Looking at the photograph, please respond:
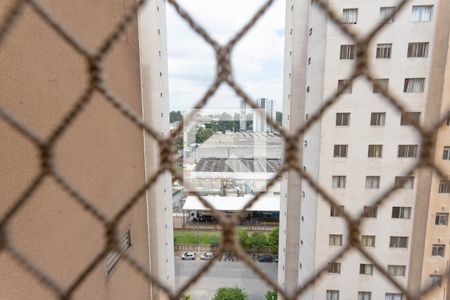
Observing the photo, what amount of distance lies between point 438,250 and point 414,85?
1970 mm

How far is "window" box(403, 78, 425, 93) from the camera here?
10.2ft

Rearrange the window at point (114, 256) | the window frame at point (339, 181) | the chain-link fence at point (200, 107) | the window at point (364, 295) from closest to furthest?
1. the chain-link fence at point (200, 107)
2. the window at point (114, 256)
3. the window frame at point (339, 181)
4. the window at point (364, 295)

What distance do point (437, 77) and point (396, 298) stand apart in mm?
2816

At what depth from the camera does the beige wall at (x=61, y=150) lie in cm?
86

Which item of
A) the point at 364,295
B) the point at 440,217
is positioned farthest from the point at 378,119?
the point at 364,295

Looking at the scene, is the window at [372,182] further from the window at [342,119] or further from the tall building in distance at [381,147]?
the window at [342,119]

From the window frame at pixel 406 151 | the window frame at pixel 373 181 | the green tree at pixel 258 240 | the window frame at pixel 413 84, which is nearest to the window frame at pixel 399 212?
the window frame at pixel 373 181

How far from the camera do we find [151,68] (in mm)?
2959

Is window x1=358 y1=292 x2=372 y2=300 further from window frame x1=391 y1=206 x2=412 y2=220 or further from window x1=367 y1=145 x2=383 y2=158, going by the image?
window x1=367 y1=145 x2=383 y2=158

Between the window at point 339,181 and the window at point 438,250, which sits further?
the window at point 339,181

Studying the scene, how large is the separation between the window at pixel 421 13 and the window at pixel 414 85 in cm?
68

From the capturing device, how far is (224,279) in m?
6.21

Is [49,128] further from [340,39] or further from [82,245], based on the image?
[340,39]

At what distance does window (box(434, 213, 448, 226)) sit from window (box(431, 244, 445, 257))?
0.87ft
